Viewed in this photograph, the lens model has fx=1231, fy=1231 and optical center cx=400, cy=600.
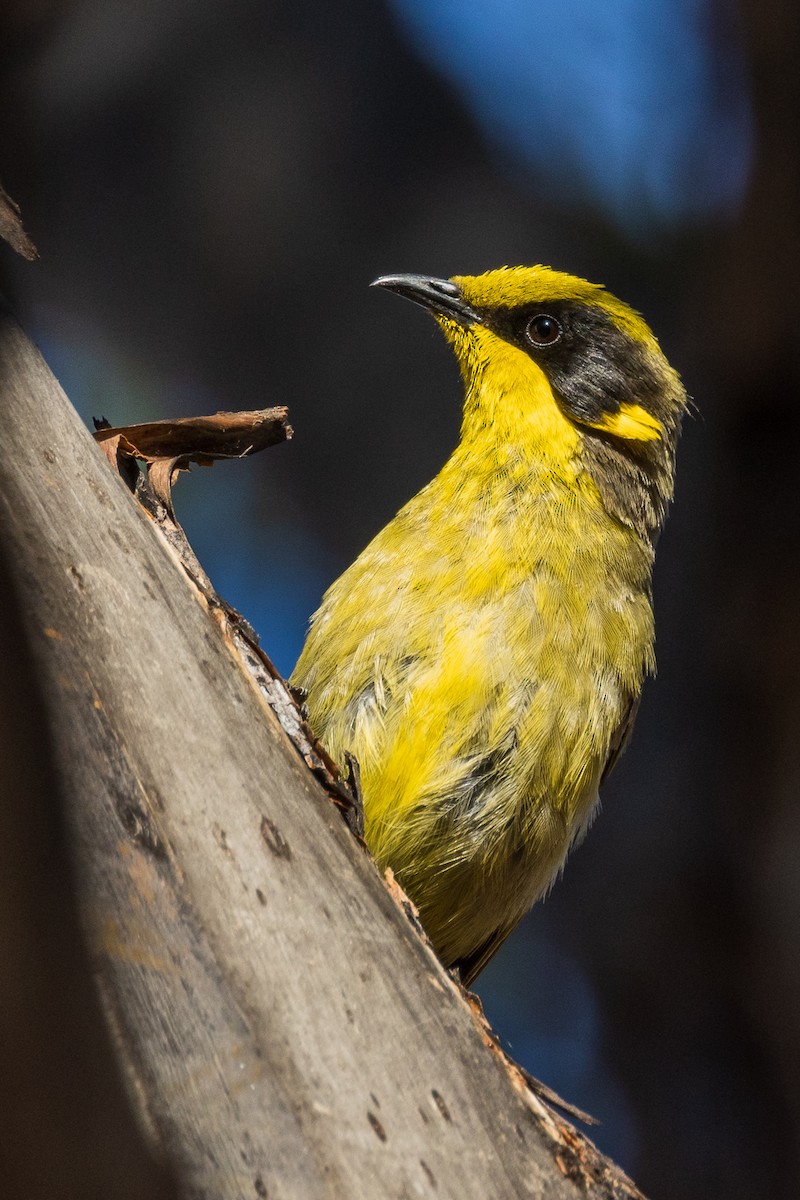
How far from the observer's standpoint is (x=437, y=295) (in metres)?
4.57

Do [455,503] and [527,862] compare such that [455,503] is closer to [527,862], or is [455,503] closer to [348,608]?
[348,608]

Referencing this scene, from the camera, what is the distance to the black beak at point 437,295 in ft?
14.9

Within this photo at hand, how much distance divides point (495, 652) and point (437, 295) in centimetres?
175

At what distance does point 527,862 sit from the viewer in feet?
11.6

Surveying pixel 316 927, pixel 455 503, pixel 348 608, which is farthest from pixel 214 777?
pixel 455 503

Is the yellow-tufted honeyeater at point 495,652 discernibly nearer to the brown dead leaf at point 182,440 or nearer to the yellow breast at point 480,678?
the yellow breast at point 480,678

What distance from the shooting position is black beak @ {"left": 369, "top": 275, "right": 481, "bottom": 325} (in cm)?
455

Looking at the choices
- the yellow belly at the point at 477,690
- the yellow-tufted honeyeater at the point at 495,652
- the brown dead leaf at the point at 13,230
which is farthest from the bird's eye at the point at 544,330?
the brown dead leaf at the point at 13,230

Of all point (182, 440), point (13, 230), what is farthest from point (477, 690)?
point (13, 230)

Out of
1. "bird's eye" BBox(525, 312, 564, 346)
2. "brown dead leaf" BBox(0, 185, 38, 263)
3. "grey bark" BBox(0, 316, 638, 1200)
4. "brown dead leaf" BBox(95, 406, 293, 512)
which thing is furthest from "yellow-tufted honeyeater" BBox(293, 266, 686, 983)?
"brown dead leaf" BBox(0, 185, 38, 263)

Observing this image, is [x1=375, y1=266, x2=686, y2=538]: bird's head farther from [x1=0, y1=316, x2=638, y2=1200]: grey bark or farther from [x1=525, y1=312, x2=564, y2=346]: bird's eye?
[x1=0, y1=316, x2=638, y2=1200]: grey bark


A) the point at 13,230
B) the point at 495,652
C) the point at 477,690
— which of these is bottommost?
the point at 477,690

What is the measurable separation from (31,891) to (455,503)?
8.15 ft

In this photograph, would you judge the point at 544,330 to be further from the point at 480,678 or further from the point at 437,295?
the point at 480,678
